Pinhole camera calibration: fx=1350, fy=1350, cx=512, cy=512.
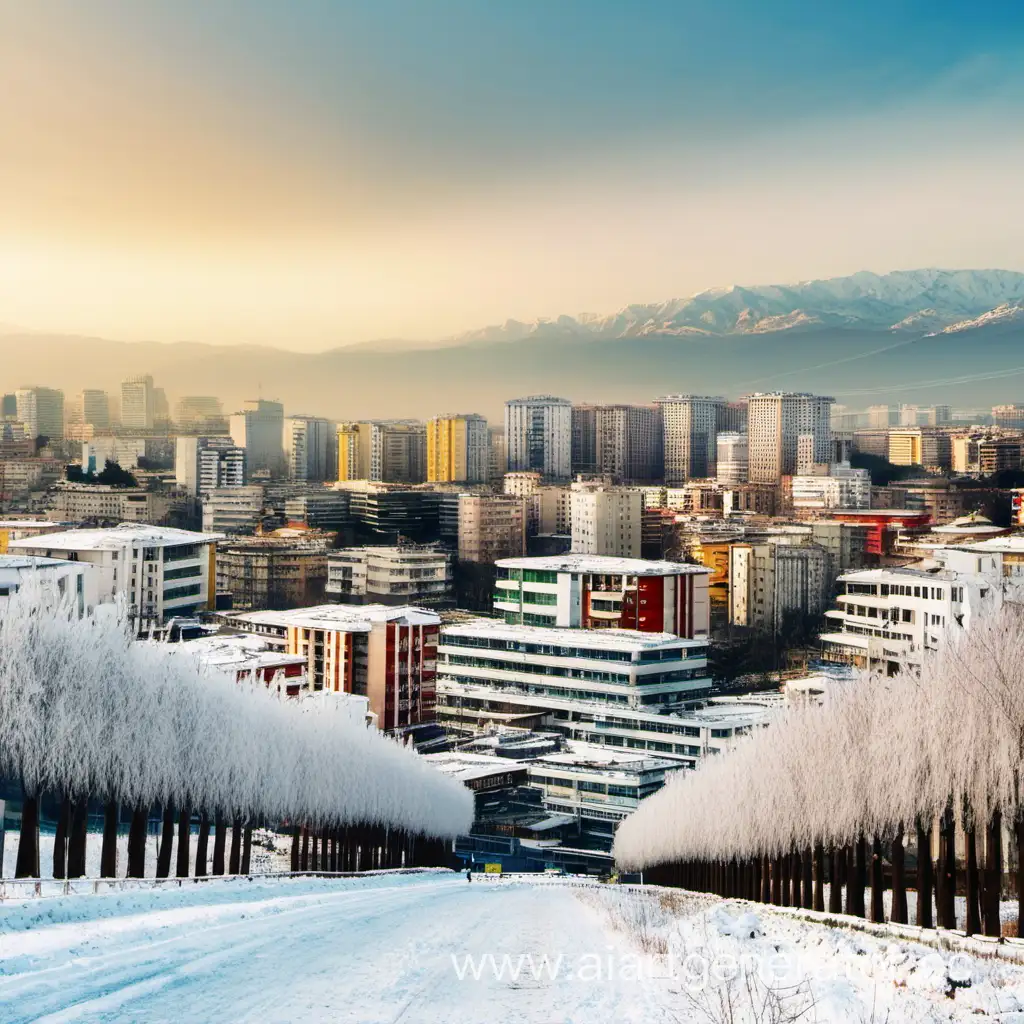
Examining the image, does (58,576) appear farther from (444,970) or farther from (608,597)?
(444,970)

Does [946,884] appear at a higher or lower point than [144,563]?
lower

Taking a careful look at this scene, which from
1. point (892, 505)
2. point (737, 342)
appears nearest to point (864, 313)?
point (737, 342)

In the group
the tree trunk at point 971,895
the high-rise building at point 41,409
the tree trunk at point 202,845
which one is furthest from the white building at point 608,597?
the high-rise building at point 41,409

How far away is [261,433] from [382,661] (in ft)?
189

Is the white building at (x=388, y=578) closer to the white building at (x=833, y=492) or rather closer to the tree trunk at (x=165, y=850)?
the white building at (x=833, y=492)

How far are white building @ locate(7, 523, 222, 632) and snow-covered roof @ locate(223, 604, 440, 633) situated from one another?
79.6 inches

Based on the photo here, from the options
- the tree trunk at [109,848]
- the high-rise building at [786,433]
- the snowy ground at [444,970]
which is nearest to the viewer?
the snowy ground at [444,970]

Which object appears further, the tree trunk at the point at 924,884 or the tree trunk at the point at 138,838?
the tree trunk at the point at 138,838

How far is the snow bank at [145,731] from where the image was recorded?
34.9 feet

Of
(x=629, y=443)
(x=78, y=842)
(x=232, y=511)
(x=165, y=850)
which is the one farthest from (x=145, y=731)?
(x=629, y=443)

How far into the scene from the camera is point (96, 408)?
85562 mm

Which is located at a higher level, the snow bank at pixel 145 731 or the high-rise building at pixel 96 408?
the high-rise building at pixel 96 408

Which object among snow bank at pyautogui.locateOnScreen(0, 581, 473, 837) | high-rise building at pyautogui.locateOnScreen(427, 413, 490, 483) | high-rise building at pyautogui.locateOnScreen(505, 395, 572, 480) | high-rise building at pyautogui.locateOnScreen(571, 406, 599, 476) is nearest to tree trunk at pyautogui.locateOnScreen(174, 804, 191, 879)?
snow bank at pyautogui.locateOnScreen(0, 581, 473, 837)

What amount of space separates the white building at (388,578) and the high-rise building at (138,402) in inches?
1817
